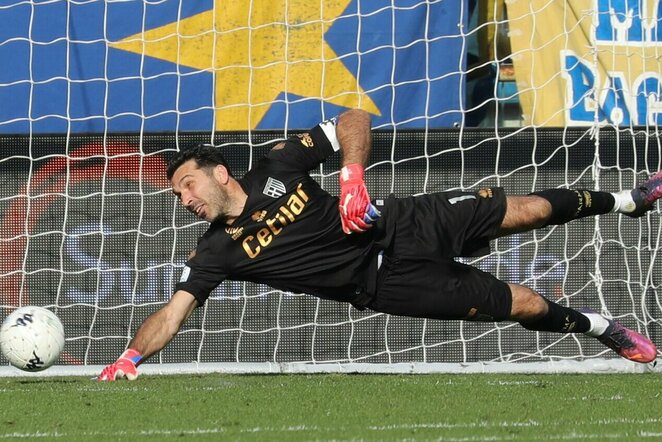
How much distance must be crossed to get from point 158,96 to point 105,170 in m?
0.66

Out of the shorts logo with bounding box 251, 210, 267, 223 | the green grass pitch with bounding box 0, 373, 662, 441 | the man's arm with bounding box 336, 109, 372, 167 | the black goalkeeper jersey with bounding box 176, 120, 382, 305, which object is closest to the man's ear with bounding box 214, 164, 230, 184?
the black goalkeeper jersey with bounding box 176, 120, 382, 305

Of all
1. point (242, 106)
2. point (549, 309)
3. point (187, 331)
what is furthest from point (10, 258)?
point (549, 309)

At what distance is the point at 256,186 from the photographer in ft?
21.0

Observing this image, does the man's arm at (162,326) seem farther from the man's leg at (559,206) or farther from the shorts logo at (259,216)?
the man's leg at (559,206)

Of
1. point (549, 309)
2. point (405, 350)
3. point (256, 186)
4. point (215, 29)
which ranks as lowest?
point (405, 350)

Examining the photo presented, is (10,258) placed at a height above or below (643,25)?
below

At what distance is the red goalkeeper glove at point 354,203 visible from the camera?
585cm

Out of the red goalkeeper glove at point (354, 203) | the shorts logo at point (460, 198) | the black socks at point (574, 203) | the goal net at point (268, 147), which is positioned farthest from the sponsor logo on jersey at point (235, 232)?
the goal net at point (268, 147)

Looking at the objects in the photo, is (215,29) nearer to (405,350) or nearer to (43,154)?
(43,154)

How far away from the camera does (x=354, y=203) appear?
5.85 metres

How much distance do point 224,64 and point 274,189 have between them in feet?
9.07

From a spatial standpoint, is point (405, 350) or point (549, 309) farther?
point (405, 350)

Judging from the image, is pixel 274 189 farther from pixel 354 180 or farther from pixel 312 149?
pixel 354 180

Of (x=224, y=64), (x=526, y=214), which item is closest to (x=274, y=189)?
(x=526, y=214)
